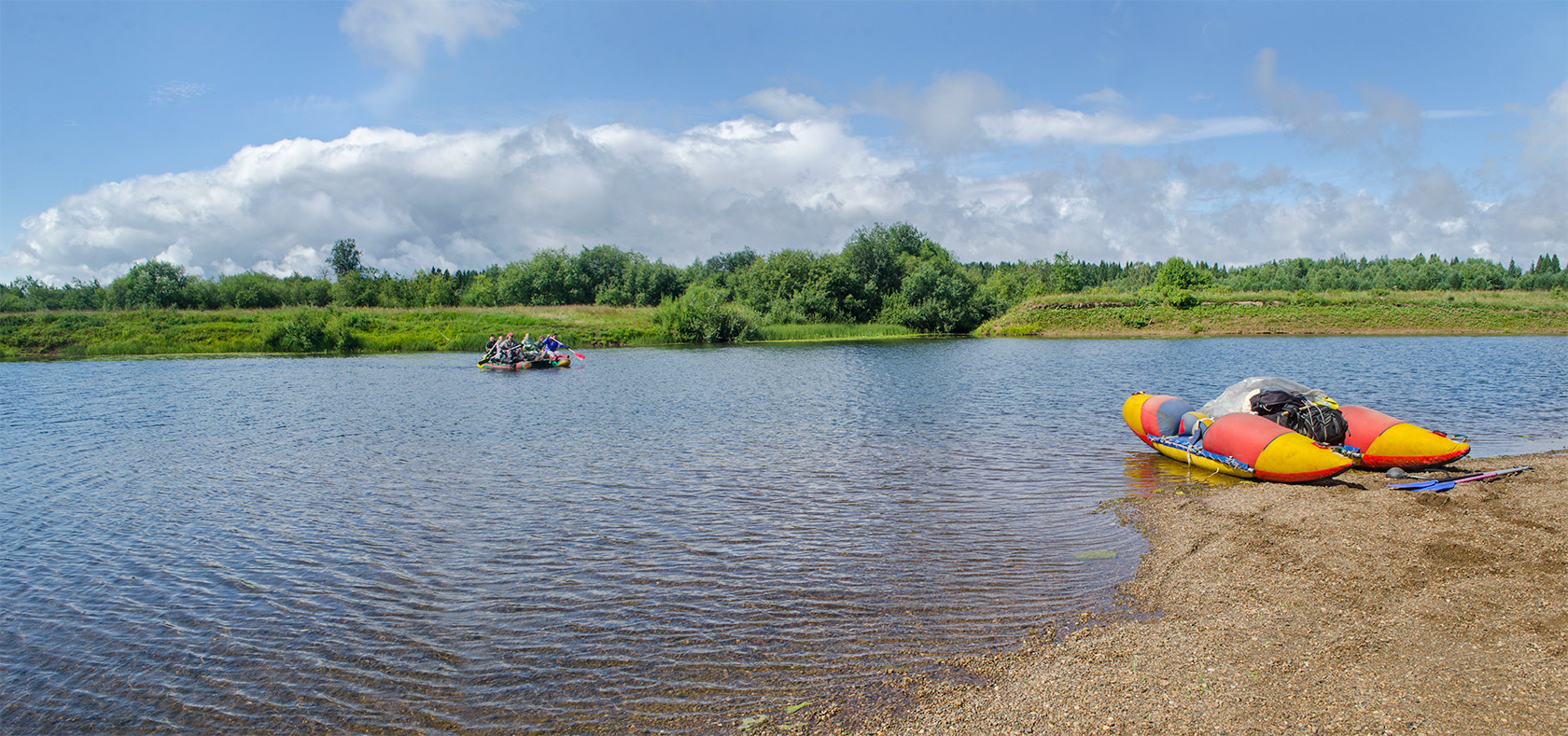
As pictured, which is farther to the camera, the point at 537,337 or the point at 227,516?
the point at 537,337

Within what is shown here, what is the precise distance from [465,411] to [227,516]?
1308 centimetres

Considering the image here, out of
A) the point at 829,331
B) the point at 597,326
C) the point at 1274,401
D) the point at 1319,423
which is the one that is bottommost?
the point at 1319,423

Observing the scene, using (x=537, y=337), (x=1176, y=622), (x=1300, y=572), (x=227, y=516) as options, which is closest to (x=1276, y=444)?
(x=1300, y=572)

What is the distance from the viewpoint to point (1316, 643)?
663 cm

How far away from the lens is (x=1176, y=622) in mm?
7398

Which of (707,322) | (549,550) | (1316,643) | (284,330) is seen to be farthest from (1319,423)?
(284,330)

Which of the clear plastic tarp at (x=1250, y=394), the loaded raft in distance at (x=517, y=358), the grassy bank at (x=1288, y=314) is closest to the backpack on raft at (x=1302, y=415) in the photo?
the clear plastic tarp at (x=1250, y=394)

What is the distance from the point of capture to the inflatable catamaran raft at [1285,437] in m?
12.9

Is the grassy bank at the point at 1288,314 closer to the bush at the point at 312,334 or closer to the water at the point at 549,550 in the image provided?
the water at the point at 549,550

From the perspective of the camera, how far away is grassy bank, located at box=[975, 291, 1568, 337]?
65188mm

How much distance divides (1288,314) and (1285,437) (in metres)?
68.4

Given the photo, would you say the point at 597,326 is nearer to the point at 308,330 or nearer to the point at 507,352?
the point at 308,330

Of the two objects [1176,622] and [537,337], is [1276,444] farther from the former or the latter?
[537,337]

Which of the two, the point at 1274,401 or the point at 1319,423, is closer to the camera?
the point at 1319,423
